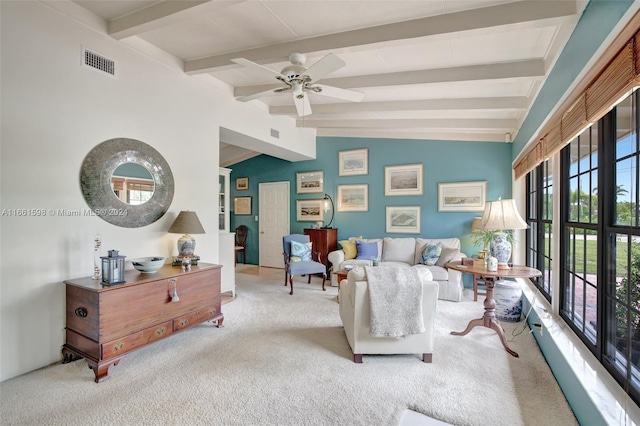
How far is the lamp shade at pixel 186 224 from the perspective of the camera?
334 centimetres

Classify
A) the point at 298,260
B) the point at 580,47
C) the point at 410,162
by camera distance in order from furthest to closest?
the point at 410,162
the point at 298,260
the point at 580,47

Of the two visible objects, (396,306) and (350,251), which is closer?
(396,306)

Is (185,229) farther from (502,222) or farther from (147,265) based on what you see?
(502,222)

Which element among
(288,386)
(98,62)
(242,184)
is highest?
(98,62)

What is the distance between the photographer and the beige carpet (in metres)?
1.96

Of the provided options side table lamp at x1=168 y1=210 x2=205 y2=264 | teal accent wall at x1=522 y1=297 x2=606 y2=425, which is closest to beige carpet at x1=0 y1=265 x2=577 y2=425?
teal accent wall at x1=522 y1=297 x2=606 y2=425

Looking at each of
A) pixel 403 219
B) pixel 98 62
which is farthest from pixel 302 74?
pixel 403 219

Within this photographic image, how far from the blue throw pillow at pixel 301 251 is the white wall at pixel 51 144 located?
2315 millimetres

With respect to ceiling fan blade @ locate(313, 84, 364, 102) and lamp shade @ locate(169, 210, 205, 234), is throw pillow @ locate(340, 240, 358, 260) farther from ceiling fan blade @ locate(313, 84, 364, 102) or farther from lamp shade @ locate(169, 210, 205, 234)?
ceiling fan blade @ locate(313, 84, 364, 102)

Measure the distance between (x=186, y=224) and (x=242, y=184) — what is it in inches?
176

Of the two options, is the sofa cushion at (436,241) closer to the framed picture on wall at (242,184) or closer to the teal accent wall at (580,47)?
the teal accent wall at (580,47)

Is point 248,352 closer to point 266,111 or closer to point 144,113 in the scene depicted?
point 144,113

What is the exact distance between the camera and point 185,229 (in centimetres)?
334

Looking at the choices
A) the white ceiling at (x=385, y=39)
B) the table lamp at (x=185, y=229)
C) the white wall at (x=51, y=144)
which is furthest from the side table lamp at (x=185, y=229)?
the white ceiling at (x=385, y=39)
